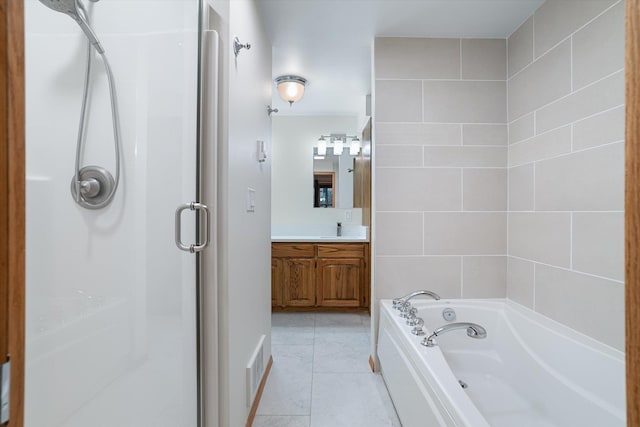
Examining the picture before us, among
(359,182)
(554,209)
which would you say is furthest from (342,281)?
(554,209)

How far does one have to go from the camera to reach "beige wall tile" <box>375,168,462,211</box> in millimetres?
2111

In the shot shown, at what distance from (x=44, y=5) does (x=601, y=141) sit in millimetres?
2125

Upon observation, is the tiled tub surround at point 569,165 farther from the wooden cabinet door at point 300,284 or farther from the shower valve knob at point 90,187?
the shower valve knob at point 90,187

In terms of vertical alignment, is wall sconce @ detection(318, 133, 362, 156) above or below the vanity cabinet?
above

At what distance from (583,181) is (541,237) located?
0.42m

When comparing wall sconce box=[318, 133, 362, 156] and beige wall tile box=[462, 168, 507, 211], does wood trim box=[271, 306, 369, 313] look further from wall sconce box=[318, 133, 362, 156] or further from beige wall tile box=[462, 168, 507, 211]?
wall sconce box=[318, 133, 362, 156]

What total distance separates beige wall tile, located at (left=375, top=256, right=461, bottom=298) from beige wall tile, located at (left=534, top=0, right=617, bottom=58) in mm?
1414

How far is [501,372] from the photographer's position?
1.79 metres

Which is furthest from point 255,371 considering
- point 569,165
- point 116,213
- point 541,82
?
point 541,82

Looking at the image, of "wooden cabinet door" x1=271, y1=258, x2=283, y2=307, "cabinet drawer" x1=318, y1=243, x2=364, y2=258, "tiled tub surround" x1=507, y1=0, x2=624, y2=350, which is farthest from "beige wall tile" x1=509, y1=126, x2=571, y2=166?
"wooden cabinet door" x1=271, y1=258, x2=283, y2=307

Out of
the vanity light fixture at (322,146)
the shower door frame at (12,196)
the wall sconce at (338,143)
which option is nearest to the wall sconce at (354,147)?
the wall sconce at (338,143)

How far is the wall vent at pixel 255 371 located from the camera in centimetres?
152

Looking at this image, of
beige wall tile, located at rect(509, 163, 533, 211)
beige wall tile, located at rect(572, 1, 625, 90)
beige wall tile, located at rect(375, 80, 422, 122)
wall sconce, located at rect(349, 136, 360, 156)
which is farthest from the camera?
wall sconce, located at rect(349, 136, 360, 156)

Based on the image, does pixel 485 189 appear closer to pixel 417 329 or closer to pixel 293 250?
pixel 417 329
